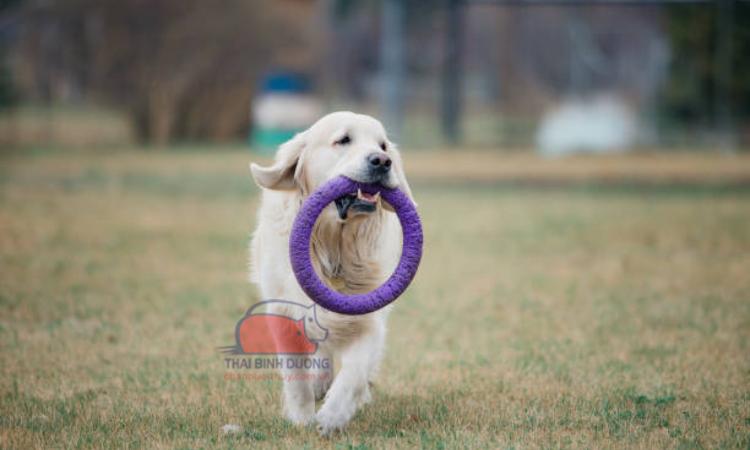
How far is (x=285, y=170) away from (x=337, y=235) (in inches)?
16.2

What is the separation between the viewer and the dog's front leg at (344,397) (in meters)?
4.19

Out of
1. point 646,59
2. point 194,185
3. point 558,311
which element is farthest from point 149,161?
point 558,311

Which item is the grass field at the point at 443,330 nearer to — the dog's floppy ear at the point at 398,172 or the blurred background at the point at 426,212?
the blurred background at the point at 426,212

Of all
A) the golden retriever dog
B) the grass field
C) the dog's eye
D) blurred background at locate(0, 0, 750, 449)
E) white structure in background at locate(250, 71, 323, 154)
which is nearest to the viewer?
the grass field

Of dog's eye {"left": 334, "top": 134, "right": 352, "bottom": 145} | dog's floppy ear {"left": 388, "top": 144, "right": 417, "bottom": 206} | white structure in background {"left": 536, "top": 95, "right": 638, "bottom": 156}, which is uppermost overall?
dog's eye {"left": 334, "top": 134, "right": 352, "bottom": 145}

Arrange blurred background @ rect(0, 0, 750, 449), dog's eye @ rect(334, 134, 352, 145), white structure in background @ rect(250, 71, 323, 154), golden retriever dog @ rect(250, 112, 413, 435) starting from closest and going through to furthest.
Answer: golden retriever dog @ rect(250, 112, 413, 435), dog's eye @ rect(334, 134, 352, 145), blurred background @ rect(0, 0, 750, 449), white structure in background @ rect(250, 71, 323, 154)

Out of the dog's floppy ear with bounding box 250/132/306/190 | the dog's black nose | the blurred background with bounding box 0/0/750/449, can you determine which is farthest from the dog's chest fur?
the blurred background with bounding box 0/0/750/449

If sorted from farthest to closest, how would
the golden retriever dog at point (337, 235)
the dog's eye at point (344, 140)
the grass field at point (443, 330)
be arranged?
1. the dog's eye at point (344, 140)
2. the golden retriever dog at point (337, 235)
3. the grass field at point (443, 330)

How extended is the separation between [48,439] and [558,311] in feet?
13.6

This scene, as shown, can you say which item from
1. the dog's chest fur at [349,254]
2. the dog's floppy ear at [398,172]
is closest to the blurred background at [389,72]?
the dog's floppy ear at [398,172]

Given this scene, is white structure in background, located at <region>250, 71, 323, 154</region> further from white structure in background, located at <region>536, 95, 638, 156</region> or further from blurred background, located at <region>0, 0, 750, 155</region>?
white structure in background, located at <region>536, 95, 638, 156</region>

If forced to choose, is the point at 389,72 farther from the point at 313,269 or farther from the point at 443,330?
the point at 313,269

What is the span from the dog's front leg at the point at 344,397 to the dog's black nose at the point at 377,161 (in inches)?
34.2

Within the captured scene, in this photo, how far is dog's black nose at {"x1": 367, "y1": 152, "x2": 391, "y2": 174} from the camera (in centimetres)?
432
